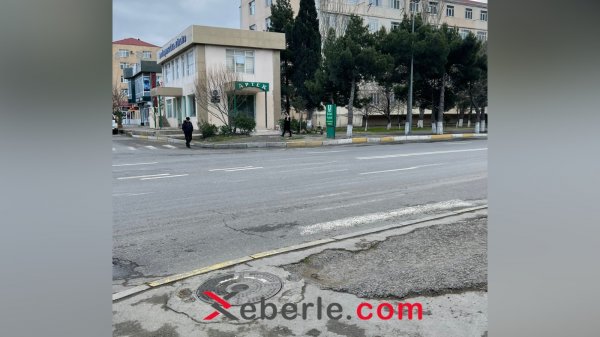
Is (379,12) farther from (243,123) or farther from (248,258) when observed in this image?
(248,258)

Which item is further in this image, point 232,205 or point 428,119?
point 428,119

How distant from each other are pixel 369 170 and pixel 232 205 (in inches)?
220

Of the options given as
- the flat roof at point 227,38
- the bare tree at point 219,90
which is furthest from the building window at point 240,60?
the bare tree at point 219,90

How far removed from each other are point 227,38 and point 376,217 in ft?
86.9

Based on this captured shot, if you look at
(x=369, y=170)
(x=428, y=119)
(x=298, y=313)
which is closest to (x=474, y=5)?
(x=428, y=119)

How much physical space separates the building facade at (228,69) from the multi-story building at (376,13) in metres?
9.53

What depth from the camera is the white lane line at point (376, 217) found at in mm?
6293

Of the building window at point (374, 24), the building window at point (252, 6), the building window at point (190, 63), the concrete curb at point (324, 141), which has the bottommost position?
the concrete curb at point (324, 141)

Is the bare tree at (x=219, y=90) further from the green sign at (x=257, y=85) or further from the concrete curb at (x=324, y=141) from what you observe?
the concrete curb at (x=324, y=141)
